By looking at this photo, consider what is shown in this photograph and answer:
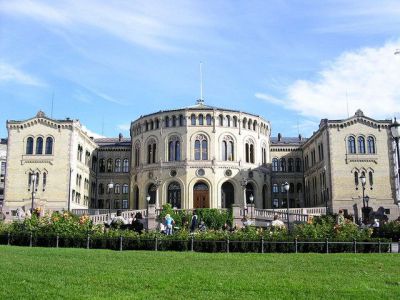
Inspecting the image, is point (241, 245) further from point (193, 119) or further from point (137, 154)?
point (137, 154)

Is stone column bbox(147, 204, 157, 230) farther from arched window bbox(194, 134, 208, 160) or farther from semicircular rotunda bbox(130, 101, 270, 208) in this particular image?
arched window bbox(194, 134, 208, 160)

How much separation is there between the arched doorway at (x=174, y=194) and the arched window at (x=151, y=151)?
454 cm

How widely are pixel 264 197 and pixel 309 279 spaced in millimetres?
51155

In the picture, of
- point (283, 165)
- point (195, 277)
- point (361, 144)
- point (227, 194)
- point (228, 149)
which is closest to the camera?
point (195, 277)

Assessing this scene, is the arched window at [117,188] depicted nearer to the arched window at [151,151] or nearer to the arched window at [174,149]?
the arched window at [151,151]

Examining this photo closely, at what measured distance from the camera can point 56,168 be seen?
60.2 metres

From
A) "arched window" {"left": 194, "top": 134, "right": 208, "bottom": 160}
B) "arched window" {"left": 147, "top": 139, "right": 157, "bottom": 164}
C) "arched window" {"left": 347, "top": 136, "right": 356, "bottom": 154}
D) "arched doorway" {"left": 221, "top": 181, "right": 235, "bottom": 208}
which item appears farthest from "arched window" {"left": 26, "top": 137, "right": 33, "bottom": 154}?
"arched window" {"left": 347, "top": 136, "right": 356, "bottom": 154}

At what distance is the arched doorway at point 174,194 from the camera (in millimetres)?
60750

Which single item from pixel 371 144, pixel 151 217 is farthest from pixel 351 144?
pixel 151 217

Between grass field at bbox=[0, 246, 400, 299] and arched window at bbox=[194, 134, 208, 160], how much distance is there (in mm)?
41874

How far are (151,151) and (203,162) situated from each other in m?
7.95

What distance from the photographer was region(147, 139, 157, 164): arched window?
63609 mm

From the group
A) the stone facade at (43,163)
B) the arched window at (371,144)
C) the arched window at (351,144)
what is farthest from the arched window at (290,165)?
the stone facade at (43,163)

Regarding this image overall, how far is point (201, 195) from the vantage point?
6075 cm
